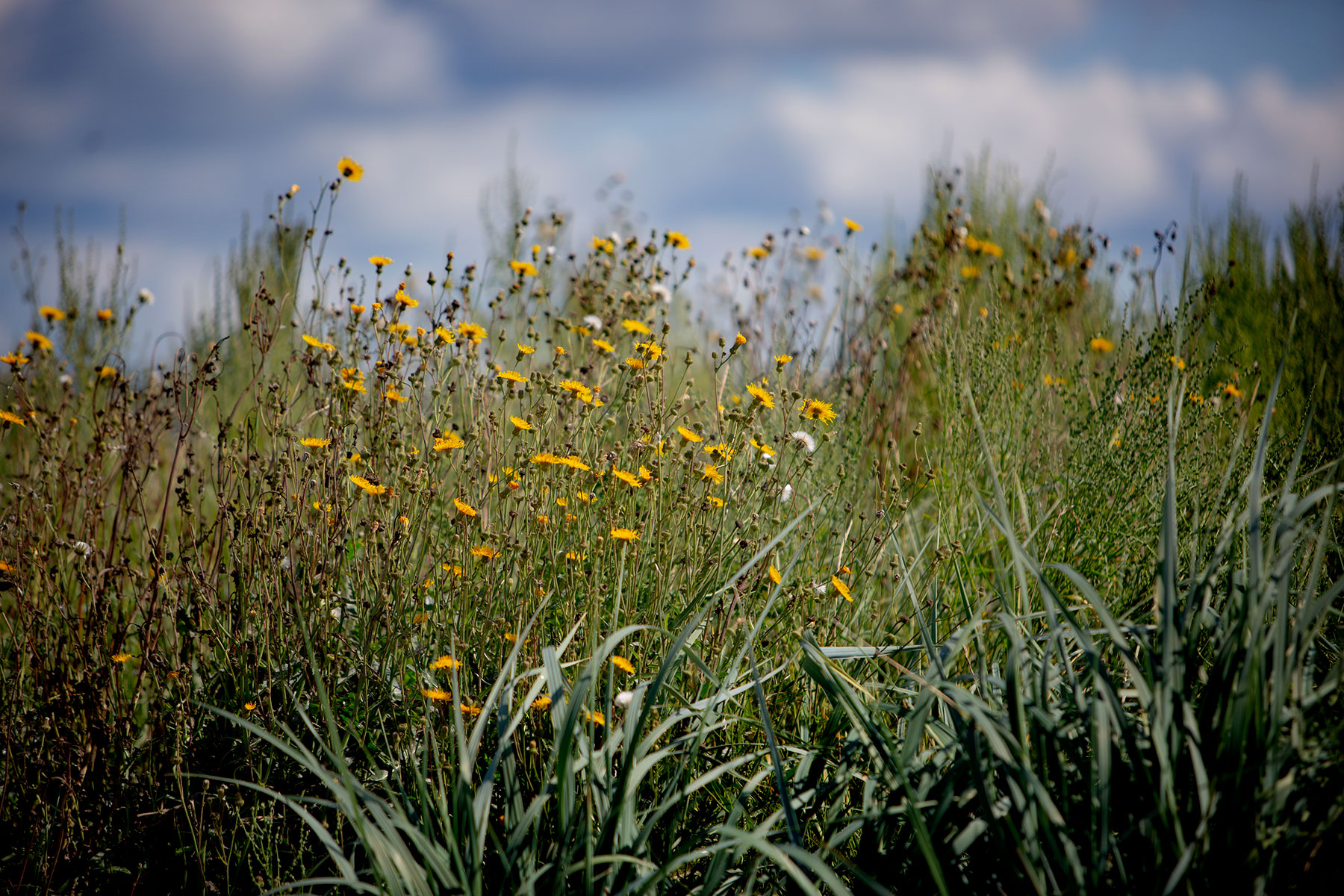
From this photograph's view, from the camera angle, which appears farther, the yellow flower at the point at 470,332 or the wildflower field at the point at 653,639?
the yellow flower at the point at 470,332

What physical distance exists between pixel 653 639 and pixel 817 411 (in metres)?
0.76

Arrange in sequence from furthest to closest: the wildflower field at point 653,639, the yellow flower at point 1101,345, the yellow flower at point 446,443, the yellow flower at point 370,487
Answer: the yellow flower at point 1101,345, the yellow flower at point 446,443, the yellow flower at point 370,487, the wildflower field at point 653,639

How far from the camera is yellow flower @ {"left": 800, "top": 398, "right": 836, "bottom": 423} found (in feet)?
7.59

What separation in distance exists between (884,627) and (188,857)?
6.35ft

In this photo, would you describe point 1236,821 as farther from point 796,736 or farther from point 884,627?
point 884,627

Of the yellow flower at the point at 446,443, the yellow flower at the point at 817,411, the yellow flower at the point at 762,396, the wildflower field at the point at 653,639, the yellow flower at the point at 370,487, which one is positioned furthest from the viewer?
the yellow flower at the point at 817,411

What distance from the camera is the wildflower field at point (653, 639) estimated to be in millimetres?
1423

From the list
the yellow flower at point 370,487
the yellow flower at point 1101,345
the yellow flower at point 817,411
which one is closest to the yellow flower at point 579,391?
the yellow flower at point 370,487

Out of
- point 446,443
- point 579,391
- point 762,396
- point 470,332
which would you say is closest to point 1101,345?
point 762,396

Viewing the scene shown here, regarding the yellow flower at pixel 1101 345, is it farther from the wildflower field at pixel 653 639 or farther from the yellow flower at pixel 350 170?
the yellow flower at pixel 350 170

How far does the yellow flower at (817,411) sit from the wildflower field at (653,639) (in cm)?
4

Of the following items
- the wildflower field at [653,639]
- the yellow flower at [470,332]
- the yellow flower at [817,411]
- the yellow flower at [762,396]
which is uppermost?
the yellow flower at [470,332]

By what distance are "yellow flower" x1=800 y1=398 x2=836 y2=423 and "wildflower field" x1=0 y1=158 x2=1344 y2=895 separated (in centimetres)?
4

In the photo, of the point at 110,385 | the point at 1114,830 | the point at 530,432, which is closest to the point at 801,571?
the point at 530,432
